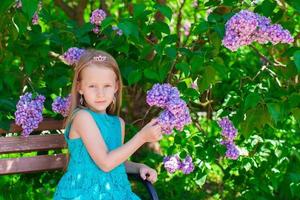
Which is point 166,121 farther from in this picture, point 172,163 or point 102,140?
point 172,163

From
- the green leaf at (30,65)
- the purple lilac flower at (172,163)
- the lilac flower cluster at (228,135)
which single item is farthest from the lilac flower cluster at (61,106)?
the lilac flower cluster at (228,135)

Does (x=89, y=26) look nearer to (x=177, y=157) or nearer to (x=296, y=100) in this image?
(x=177, y=157)

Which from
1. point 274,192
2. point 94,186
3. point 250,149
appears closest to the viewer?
point 94,186

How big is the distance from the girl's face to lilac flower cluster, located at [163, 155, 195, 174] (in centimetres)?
48

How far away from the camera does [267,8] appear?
127 inches

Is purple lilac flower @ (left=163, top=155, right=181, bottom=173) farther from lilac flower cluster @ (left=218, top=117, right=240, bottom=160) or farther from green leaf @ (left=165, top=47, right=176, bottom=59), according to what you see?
green leaf @ (left=165, top=47, right=176, bottom=59)

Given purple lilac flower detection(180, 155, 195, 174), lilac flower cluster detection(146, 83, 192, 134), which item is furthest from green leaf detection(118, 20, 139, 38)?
purple lilac flower detection(180, 155, 195, 174)

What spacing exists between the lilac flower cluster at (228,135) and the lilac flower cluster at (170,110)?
657 millimetres

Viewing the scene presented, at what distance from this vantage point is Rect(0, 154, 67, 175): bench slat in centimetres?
337

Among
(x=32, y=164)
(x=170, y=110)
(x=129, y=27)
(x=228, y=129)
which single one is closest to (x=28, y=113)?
(x=32, y=164)

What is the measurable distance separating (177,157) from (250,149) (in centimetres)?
73

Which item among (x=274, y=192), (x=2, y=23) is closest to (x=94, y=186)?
(x=2, y=23)

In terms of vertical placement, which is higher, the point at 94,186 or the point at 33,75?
the point at 33,75

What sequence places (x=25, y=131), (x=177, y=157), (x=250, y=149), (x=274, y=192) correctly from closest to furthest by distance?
(x=25, y=131) < (x=177, y=157) < (x=250, y=149) < (x=274, y=192)
